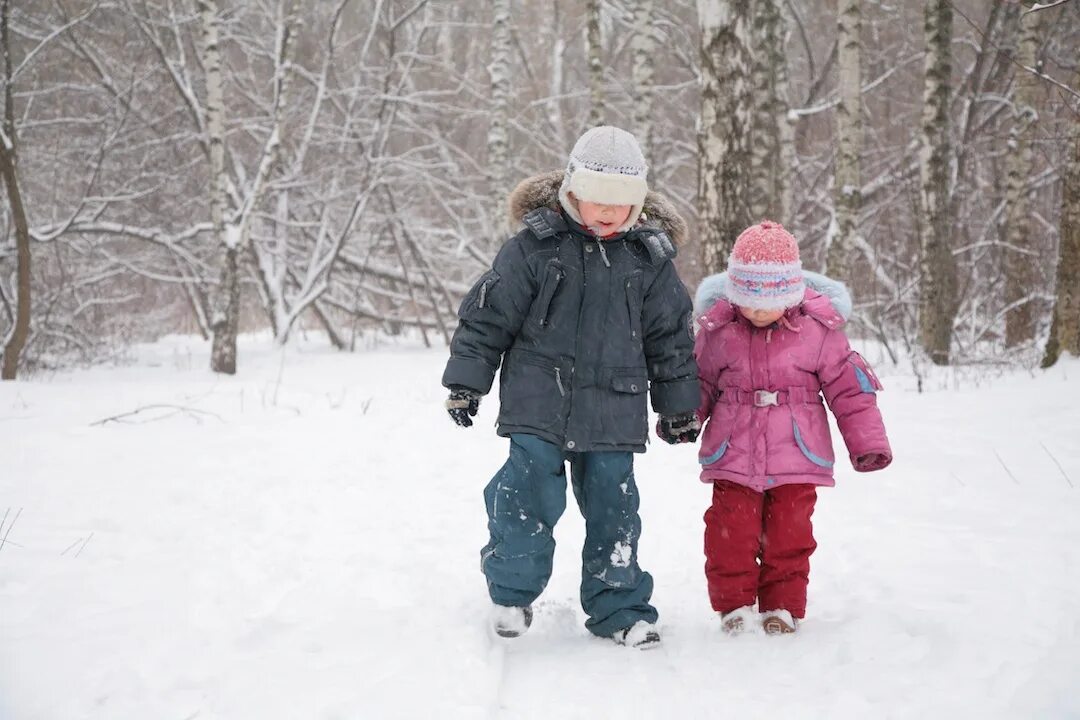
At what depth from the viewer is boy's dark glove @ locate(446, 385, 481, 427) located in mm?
2346

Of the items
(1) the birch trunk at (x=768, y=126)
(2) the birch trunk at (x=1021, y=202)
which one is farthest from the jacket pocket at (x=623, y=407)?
(2) the birch trunk at (x=1021, y=202)

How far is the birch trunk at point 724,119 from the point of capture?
5.03 metres

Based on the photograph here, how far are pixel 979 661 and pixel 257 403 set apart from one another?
5887 millimetres

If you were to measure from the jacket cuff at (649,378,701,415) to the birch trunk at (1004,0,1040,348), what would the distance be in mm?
6718

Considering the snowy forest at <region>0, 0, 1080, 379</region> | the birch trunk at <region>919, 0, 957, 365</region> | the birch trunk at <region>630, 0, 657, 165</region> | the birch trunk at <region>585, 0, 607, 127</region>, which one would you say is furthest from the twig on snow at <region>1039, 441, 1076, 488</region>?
the birch trunk at <region>585, 0, 607, 127</region>

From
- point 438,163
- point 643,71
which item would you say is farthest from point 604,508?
point 438,163

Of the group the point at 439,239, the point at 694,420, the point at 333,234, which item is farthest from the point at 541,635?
the point at 439,239

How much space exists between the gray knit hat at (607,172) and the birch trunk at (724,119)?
284 cm

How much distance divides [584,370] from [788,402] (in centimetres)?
67

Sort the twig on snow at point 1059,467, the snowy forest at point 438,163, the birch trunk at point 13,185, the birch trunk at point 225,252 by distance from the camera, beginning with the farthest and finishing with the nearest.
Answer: the birch trunk at point 225,252 → the snowy forest at point 438,163 → the birch trunk at point 13,185 → the twig on snow at point 1059,467

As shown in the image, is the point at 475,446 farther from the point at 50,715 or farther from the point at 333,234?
the point at 333,234

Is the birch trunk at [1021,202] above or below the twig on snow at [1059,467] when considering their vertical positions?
above

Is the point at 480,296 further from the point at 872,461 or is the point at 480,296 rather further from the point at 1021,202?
the point at 1021,202

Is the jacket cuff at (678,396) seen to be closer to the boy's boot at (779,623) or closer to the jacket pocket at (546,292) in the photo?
the jacket pocket at (546,292)
